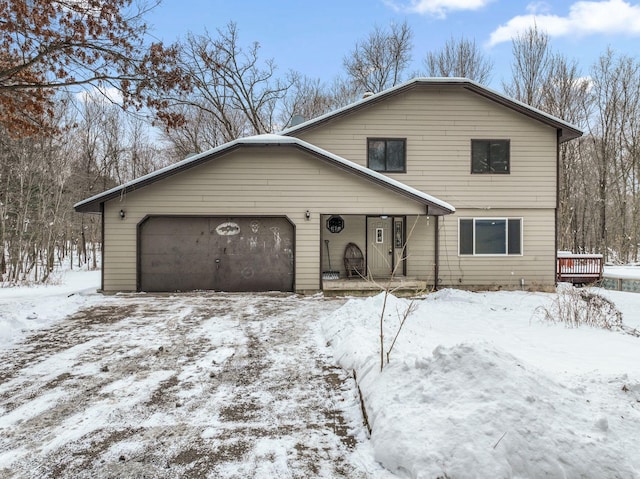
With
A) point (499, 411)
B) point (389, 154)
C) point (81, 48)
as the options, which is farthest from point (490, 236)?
point (81, 48)

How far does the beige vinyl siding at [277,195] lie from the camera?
10.8 metres

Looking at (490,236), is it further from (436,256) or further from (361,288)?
(361,288)

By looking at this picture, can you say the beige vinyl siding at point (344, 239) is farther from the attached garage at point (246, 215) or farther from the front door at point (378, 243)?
the attached garage at point (246, 215)

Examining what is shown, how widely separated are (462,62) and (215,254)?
2255 centimetres

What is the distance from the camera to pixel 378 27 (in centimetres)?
2622

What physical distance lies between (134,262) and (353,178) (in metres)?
6.51

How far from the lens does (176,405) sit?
368 centimetres

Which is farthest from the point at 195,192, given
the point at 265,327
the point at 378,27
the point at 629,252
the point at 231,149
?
the point at 629,252

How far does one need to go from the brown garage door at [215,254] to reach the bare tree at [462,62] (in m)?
20.2

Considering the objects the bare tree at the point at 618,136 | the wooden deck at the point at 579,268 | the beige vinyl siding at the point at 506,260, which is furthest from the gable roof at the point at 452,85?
the bare tree at the point at 618,136

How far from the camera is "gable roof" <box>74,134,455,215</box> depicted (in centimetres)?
1043

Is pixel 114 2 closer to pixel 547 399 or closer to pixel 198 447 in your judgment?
pixel 198 447

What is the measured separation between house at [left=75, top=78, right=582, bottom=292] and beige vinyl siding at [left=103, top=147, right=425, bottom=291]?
0.03 meters

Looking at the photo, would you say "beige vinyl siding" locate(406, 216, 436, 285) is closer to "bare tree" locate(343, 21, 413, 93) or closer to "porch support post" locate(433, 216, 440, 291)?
"porch support post" locate(433, 216, 440, 291)
